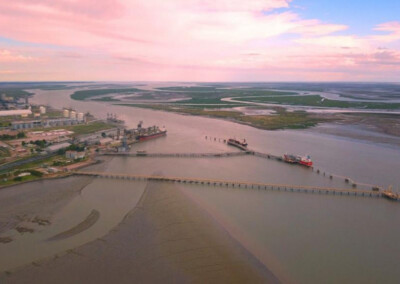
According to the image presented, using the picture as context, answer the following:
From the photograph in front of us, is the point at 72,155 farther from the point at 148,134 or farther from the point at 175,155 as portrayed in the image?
the point at 148,134

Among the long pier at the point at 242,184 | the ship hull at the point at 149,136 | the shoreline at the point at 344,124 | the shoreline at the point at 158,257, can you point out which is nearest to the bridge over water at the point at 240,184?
the long pier at the point at 242,184

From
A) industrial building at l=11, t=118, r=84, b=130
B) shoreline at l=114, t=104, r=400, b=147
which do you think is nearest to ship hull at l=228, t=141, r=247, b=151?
shoreline at l=114, t=104, r=400, b=147

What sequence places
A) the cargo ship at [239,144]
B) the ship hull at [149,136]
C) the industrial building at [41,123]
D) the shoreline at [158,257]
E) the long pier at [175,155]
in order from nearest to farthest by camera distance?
the shoreline at [158,257] → the long pier at [175,155] → the cargo ship at [239,144] → the ship hull at [149,136] → the industrial building at [41,123]

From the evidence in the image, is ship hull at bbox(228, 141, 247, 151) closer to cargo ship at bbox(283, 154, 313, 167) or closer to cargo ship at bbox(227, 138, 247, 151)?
cargo ship at bbox(227, 138, 247, 151)

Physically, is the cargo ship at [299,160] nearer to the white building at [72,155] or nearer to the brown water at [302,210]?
the brown water at [302,210]

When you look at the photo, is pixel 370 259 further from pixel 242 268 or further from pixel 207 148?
pixel 207 148

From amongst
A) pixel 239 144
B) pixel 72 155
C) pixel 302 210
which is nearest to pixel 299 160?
pixel 239 144

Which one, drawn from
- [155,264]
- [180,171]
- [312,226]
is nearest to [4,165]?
[180,171]
